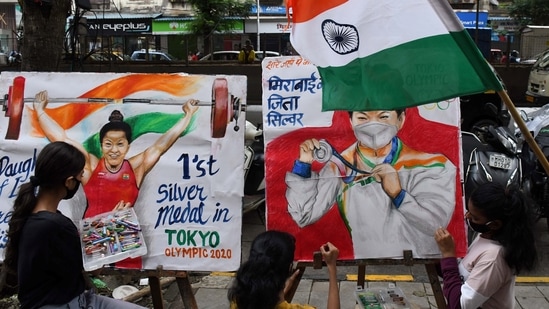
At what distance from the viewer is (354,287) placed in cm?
450

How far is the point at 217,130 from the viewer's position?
3234mm

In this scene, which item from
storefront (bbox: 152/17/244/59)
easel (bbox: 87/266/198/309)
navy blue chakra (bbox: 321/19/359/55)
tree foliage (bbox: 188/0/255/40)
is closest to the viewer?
navy blue chakra (bbox: 321/19/359/55)

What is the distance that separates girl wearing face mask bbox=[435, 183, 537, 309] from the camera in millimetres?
2256

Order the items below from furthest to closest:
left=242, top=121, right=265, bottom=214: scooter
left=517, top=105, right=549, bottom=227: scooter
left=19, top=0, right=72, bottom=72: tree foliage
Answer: left=242, top=121, right=265, bottom=214: scooter < left=517, top=105, right=549, bottom=227: scooter < left=19, top=0, right=72, bottom=72: tree foliage

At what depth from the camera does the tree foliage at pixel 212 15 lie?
978 inches

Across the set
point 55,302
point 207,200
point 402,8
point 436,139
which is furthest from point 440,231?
point 55,302

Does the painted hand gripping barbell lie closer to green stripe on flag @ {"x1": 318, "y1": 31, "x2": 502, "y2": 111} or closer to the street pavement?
green stripe on flag @ {"x1": 318, "y1": 31, "x2": 502, "y2": 111}

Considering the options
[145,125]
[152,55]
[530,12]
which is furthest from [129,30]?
[145,125]

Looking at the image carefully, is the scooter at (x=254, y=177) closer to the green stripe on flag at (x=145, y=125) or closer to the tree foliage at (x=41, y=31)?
the tree foliage at (x=41, y=31)

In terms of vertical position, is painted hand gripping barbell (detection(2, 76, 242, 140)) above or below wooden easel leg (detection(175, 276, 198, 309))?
above

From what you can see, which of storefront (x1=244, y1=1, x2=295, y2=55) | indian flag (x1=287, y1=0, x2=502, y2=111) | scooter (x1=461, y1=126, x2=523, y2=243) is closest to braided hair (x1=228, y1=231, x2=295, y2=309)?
indian flag (x1=287, y1=0, x2=502, y2=111)

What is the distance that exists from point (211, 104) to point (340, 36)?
3.73ft

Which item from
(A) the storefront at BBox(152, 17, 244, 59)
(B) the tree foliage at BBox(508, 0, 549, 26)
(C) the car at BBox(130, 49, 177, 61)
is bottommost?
(C) the car at BBox(130, 49, 177, 61)

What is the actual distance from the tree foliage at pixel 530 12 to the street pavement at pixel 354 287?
90.9 feet
